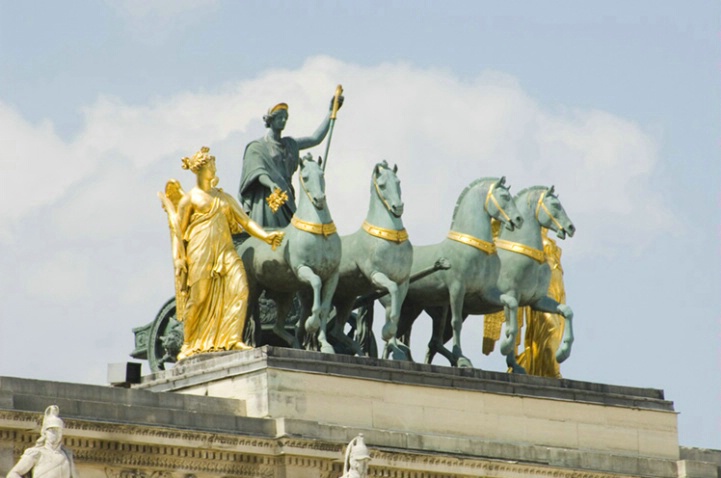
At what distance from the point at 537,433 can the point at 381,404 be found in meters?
3.11

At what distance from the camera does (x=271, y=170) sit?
1877 inches

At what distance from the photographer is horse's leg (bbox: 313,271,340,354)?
146ft

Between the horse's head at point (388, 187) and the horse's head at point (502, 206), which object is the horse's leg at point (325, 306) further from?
the horse's head at point (502, 206)

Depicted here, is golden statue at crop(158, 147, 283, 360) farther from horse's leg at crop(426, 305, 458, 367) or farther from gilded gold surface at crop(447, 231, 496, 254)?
horse's leg at crop(426, 305, 458, 367)

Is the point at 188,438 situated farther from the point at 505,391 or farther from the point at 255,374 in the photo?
the point at 505,391

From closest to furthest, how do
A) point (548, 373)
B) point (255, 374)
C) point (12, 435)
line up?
point (12, 435)
point (255, 374)
point (548, 373)

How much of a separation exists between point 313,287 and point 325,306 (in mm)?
462

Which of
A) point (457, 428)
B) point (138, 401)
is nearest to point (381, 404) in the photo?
point (457, 428)

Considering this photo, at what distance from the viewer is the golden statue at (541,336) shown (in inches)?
1929

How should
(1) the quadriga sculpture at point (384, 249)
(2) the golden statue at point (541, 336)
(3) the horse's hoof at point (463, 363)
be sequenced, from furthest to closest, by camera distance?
1. (2) the golden statue at point (541, 336)
2. (3) the horse's hoof at point (463, 363)
3. (1) the quadriga sculpture at point (384, 249)

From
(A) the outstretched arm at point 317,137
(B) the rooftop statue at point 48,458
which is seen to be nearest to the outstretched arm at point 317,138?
(A) the outstretched arm at point 317,137

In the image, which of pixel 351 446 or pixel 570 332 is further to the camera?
pixel 570 332

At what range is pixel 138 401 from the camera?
41.6 metres

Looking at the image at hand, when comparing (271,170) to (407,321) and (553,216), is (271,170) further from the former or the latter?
(553,216)
